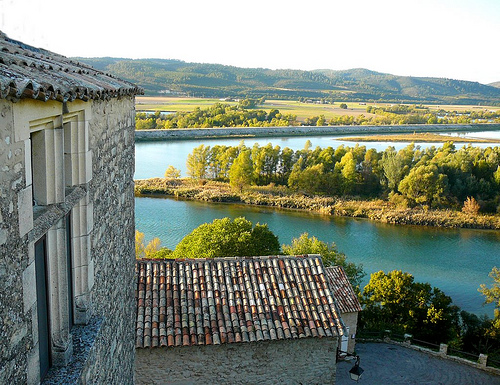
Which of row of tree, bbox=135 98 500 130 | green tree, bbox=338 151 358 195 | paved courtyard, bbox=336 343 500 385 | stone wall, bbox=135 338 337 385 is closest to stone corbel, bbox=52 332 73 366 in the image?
stone wall, bbox=135 338 337 385

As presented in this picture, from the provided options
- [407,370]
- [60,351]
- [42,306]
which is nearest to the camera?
[42,306]

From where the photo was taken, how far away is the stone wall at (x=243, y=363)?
6727 millimetres

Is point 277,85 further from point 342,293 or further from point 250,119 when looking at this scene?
point 342,293

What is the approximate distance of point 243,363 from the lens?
23.0ft

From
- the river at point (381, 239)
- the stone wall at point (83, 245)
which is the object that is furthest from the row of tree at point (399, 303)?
the stone wall at point (83, 245)

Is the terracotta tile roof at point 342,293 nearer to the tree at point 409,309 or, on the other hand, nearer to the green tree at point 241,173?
the tree at point 409,309

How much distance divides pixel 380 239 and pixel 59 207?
75.6 feet

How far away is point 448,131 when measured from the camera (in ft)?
217

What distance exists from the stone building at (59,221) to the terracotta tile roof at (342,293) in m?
7.27

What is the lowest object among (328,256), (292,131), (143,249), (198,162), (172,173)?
(172,173)

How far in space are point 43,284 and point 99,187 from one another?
1.13 m

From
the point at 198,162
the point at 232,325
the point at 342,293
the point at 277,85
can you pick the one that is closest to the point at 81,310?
the point at 232,325

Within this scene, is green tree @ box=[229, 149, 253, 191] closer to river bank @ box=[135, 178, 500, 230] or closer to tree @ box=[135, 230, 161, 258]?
river bank @ box=[135, 178, 500, 230]

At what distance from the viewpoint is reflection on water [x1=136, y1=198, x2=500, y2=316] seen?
19047 mm
